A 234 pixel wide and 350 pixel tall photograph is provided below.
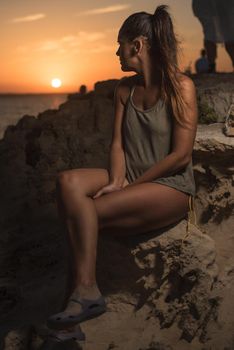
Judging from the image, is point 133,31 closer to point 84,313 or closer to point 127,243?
point 127,243

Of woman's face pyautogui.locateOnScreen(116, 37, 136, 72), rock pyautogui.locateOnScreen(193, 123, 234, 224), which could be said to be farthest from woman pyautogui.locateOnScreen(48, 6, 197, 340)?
rock pyautogui.locateOnScreen(193, 123, 234, 224)

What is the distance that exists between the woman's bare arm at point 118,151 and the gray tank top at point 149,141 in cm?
4

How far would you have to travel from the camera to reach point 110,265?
166 inches

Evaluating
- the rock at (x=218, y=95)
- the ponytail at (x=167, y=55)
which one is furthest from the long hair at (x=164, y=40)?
the rock at (x=218, y=95)

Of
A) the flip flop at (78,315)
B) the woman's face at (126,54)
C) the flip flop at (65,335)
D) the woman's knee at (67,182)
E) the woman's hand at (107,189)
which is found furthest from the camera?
the woman's face at (126,54)

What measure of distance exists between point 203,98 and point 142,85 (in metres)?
1.86

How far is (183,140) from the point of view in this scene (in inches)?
141

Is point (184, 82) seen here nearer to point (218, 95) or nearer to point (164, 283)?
point (164, 283)

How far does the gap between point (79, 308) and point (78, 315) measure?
0.04 m

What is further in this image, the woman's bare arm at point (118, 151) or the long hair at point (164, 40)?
the woman's bare arm at point (118, 151)

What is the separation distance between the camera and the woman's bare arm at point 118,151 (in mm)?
3738

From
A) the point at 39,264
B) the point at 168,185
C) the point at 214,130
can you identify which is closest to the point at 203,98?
the point at 214,130

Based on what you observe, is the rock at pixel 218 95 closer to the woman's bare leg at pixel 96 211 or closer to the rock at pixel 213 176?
the rock at pixel 213 176

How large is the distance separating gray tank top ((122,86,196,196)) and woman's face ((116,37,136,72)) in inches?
9.3
